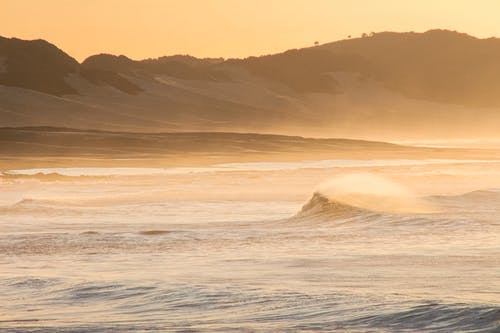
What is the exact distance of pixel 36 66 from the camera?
165 metres

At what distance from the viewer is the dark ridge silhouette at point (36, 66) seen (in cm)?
15712

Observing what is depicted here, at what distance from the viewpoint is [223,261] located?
2111 cm

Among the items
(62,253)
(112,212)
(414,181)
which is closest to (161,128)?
(414,181)

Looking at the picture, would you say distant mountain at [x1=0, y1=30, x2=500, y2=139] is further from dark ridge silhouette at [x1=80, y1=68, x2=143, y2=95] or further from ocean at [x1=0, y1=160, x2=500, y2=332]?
ocean at [x1=0, y1=160, x2=500, y2=332]

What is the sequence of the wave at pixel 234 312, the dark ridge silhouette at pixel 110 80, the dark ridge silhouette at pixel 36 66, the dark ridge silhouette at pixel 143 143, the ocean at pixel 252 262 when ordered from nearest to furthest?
the wave at pixel 234 312
the ocean at pixel 252 262
the dark ridge silhouette at pixel 143 143
the dark ridge silhouette at pixel 36 66
the dark ridge silhouette at pixel 110 80

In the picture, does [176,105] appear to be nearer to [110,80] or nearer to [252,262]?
[110,80]

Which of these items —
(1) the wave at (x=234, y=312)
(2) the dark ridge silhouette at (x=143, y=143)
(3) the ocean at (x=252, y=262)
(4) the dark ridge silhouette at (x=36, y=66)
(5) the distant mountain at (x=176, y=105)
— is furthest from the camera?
(4) the dark ridge silhouette at (x=36, y=66)

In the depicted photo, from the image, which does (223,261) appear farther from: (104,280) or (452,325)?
(452,325)

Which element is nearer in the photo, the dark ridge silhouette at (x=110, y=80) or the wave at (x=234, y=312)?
Result: the wave at (x=234, y=312)

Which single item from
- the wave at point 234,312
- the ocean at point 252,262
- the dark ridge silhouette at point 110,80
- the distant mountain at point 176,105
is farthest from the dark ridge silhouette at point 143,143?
the wave at point 234,312

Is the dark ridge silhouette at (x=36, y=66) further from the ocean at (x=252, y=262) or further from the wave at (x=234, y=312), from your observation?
the wave at (x=234, y=312)

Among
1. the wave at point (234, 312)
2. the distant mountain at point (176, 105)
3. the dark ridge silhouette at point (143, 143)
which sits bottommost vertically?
the wave at point (234, 312)

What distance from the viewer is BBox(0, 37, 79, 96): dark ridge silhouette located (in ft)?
516

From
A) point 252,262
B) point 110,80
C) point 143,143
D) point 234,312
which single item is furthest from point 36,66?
point 234,312
